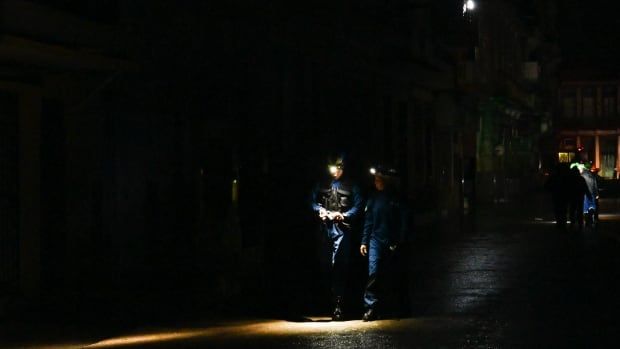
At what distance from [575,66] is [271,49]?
6805cm

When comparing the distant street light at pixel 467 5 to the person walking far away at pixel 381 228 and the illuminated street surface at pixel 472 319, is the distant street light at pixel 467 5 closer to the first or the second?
the illuminated street surface at pixel 472 319

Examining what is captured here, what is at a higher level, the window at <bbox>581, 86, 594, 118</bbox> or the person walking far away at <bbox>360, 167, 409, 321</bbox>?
the window at <bbox>581, 86, 594, 118</bbox>

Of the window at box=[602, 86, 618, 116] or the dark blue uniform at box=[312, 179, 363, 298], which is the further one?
the window at box=[602, 86, 618, 116]

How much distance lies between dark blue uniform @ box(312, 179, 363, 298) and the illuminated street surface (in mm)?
552

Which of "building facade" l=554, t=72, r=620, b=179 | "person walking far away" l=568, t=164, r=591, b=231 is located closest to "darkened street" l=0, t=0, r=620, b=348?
"person walking far away" l=568, t=164, r=591, b=231

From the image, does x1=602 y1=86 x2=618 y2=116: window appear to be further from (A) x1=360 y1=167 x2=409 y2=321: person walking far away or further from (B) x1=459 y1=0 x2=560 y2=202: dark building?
A: (A) x1=360 y1=167 x2=409 y2=321: person walking far away

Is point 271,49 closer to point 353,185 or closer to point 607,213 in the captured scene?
point 353,185

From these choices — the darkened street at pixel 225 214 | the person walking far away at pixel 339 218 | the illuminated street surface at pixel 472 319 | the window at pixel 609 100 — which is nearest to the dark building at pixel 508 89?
the window at pixel 609 100

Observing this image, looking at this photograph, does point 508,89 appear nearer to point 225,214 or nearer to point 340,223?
point 225,214

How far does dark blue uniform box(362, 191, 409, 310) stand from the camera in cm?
1352

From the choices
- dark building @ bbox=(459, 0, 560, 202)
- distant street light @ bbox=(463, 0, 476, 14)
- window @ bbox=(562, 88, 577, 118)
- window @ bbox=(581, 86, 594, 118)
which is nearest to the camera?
distant street light @ bbox=(463, 0, 476, 14)

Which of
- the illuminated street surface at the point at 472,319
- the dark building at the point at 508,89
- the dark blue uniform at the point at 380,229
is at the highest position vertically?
the dark building at the point at 508,89

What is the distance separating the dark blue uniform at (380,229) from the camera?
44.4ft

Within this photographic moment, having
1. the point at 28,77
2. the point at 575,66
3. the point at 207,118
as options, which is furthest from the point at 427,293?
the point at 575,66
